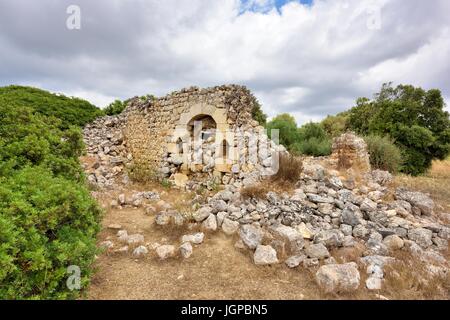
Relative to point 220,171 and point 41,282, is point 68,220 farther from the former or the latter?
point 220,171

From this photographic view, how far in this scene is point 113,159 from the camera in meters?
8.95

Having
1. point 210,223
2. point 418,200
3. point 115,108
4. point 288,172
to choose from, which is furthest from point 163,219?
point 115,108

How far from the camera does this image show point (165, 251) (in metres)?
3.36

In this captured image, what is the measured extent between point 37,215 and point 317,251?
2.92m

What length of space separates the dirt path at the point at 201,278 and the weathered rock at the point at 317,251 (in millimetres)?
295

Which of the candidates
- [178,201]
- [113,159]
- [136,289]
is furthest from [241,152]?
[113,159]

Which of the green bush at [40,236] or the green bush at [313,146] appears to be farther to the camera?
the green bush at [313,146]

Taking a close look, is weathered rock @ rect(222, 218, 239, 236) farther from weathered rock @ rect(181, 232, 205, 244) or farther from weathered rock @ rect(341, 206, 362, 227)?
A: weathered rock @ rect(341, 206, 362, 227)

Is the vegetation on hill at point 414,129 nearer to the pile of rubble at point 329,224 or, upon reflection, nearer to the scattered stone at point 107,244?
the pile of rubble at point 329,224

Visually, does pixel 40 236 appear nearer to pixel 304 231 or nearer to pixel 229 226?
pixel 229 226

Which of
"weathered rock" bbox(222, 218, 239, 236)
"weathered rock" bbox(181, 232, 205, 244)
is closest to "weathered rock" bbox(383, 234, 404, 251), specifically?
"weathered rock" bbox(222, 218, 239, 236)

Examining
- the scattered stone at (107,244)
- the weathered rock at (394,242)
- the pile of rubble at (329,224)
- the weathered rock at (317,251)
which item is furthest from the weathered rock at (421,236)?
the scattered stone at (107,244)

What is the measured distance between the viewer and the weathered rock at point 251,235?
134 inches
